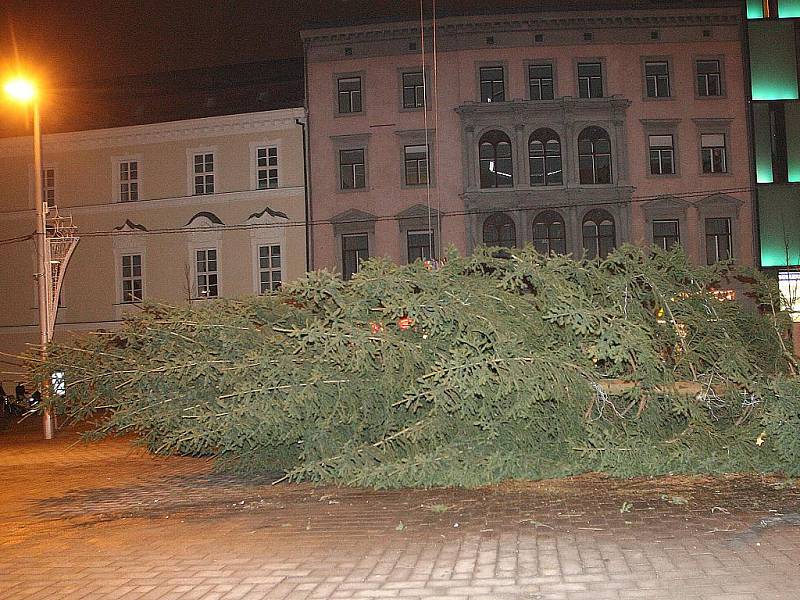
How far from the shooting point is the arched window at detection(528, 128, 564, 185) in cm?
3097

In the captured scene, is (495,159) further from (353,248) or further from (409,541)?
(409,541)

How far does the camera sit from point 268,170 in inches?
1283

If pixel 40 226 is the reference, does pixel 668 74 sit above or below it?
above

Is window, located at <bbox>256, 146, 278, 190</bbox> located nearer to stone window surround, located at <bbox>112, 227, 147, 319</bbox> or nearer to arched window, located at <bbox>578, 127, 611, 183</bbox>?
stone window surround, located at <bbox>112, 227, 147, 319</bbox>

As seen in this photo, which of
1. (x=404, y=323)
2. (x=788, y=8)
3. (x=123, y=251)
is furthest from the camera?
(x=123, y=251)

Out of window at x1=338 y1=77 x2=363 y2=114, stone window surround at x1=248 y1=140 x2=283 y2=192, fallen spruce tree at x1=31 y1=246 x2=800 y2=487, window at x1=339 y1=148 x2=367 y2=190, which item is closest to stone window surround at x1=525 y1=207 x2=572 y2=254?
window at x1=339 y1=148 x2=367 y2=190

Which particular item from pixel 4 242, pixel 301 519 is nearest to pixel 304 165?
pixel 4 242

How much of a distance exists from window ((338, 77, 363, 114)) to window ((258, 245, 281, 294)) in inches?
226

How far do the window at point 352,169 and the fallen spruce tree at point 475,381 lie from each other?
20.8 m

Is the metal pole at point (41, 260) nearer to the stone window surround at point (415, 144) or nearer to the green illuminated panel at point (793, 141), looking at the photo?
the stone window surround at point (415, 144)

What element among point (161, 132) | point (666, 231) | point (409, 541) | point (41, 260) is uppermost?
point (161, 132)

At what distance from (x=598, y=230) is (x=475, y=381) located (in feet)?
75.6

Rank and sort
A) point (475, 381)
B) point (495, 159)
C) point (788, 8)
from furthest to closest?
point (788, 8), point (495, 159), point (475, 381)

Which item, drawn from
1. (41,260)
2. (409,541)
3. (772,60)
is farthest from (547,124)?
(409,541)
